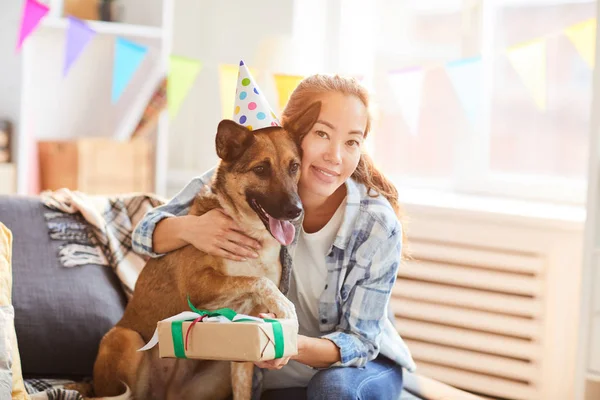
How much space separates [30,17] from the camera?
3.33 m

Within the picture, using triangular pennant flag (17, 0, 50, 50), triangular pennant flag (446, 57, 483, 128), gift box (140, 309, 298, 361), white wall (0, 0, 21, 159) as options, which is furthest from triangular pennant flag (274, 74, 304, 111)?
gift box (140, 309, 298, 361)

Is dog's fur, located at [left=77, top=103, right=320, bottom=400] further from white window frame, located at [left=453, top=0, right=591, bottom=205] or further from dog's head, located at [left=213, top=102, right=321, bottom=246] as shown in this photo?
white window frame, located at [left=453, top=0, right=591, bottom=205]

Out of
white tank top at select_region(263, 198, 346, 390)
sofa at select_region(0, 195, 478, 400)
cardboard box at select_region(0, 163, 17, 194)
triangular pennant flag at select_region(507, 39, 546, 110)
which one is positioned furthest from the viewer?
cardboard box at select_region(0, 163, 17, 194)

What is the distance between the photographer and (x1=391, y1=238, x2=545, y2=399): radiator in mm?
3086

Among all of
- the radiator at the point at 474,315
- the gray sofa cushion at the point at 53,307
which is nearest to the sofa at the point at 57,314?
the gray sofa cushion at the point at 53,307

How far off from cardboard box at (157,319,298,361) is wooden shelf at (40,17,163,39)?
7.70ft

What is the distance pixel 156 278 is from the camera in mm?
2008

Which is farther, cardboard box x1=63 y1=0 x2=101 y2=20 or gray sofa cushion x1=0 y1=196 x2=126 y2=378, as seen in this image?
cardboard box x1=63 y1=0 x2=101 y2=20

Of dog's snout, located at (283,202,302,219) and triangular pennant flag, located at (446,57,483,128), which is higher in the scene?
triangular pennant flag, located at (446,57,483,128)

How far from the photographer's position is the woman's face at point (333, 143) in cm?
183

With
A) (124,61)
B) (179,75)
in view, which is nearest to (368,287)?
(179,75)

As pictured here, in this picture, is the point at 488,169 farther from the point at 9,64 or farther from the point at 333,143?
the point at 9,64

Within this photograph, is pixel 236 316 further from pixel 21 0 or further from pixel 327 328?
pixel 21 0

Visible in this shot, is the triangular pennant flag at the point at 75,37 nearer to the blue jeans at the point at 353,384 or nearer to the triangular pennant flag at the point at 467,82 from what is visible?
the triangular pennant flag at the point at 467,82
